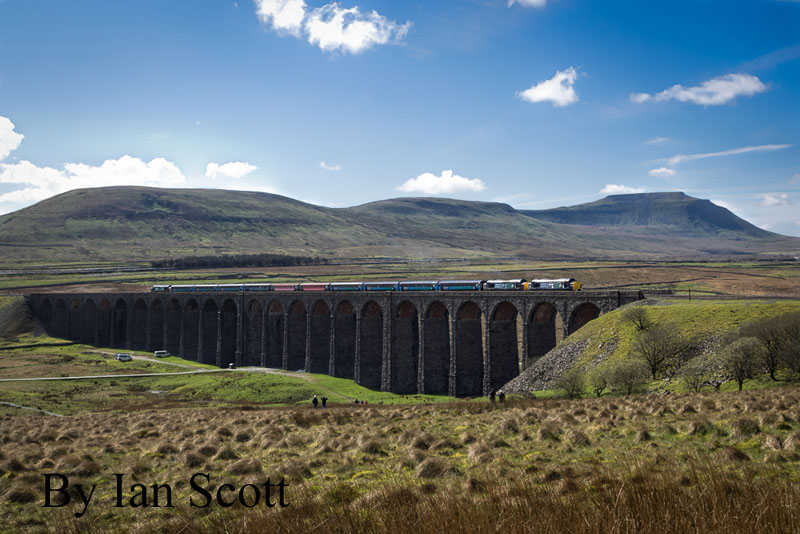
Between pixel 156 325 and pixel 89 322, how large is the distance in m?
19.5

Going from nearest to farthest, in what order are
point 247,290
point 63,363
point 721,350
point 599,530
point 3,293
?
point 599,530
point 721,350
point 63,363
point 247,290
point 3,293

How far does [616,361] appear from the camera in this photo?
38.2 metres

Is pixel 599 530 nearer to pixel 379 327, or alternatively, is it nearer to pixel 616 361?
pixel 616 361

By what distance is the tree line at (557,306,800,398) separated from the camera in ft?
101

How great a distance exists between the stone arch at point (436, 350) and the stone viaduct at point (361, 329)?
12 cm

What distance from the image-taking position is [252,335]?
85.9 meters

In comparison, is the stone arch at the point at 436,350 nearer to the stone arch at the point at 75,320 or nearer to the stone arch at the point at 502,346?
the stone arch at the point at 502,346

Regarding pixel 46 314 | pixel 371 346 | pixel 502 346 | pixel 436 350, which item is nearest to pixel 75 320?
pixel 46 314

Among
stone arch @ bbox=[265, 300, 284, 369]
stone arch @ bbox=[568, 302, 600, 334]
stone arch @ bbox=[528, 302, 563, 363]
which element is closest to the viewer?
stone arch @ bbox=[568, 302, 600, 334]

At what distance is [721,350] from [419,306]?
32632 mm

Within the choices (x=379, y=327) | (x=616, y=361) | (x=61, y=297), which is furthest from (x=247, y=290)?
(x=616, y=361)

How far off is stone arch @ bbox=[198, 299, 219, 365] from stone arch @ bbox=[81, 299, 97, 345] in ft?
105

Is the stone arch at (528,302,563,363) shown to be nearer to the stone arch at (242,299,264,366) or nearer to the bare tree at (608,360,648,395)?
the bare tree at (608,360,648,395)

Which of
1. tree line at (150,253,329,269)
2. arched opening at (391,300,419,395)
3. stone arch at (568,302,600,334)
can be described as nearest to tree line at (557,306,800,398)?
stone arch at (568,302,600,334)
